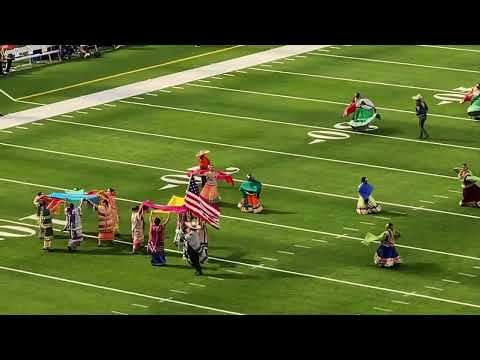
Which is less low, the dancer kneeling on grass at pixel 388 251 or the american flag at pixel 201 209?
the american flag at pixel 201 209

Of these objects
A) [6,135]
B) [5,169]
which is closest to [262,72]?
[6,135]

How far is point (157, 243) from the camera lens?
3322 cm

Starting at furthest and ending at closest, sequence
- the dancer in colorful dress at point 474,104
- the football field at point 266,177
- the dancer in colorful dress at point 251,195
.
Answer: the dancer in colorful dress at point 474,104
the dancer in colorful dress at point 251,195
the football field at point 266,177

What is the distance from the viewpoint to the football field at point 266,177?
31109 mm

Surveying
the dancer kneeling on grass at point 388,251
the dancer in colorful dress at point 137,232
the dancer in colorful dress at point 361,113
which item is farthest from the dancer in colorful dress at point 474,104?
the dancer in colorful dress at point 137,232

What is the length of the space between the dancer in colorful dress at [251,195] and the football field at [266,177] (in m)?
0.41

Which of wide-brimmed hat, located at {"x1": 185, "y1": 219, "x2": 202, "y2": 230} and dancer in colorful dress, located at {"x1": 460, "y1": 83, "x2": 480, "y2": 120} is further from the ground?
wide-brimmed hat, located at {"x1": 185, "y1": 219, "x2": 202, "y2": 230}

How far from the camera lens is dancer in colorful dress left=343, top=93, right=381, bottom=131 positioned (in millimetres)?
48125

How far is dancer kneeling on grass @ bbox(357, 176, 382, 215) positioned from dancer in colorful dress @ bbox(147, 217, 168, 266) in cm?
678

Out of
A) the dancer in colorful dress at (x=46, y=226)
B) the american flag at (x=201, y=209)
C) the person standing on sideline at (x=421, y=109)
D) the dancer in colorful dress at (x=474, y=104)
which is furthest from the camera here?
the dancer in colorful dress at (x=474, y=104)

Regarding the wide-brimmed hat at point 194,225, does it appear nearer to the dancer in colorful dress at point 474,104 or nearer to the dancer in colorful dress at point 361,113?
the dancer in colorful dress at point 361,113

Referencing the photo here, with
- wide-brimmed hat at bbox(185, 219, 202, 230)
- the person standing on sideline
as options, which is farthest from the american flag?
the person standing on sideline

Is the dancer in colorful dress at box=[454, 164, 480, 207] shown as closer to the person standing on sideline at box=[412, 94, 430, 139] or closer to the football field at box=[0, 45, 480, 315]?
the football field at box=[0, 45, 480, 315]

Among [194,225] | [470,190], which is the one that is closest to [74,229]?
[194,225]
